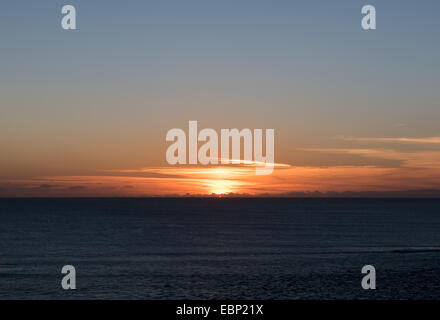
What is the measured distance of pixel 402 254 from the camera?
331 ft

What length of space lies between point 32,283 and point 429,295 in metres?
47.1

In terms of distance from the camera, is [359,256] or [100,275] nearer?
[100,275]

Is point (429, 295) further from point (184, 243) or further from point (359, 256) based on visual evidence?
point (184, 243)

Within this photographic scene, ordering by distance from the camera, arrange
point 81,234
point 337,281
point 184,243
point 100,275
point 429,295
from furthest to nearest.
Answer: point 81,234, point 184,243, point 100,275, point 337,281, point 429,295

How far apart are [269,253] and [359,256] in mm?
16244

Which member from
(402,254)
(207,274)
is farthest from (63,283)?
(402,254)

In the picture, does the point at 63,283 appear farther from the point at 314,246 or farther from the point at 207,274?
the point at 314,246

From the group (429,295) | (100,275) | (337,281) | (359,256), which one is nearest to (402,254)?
(359,256)

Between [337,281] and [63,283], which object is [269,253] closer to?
[337,281]

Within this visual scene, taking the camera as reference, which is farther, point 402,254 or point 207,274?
point 402,254

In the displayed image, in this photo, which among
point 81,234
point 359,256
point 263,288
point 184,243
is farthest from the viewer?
point 81,234

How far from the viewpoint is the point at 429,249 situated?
110438 mm
